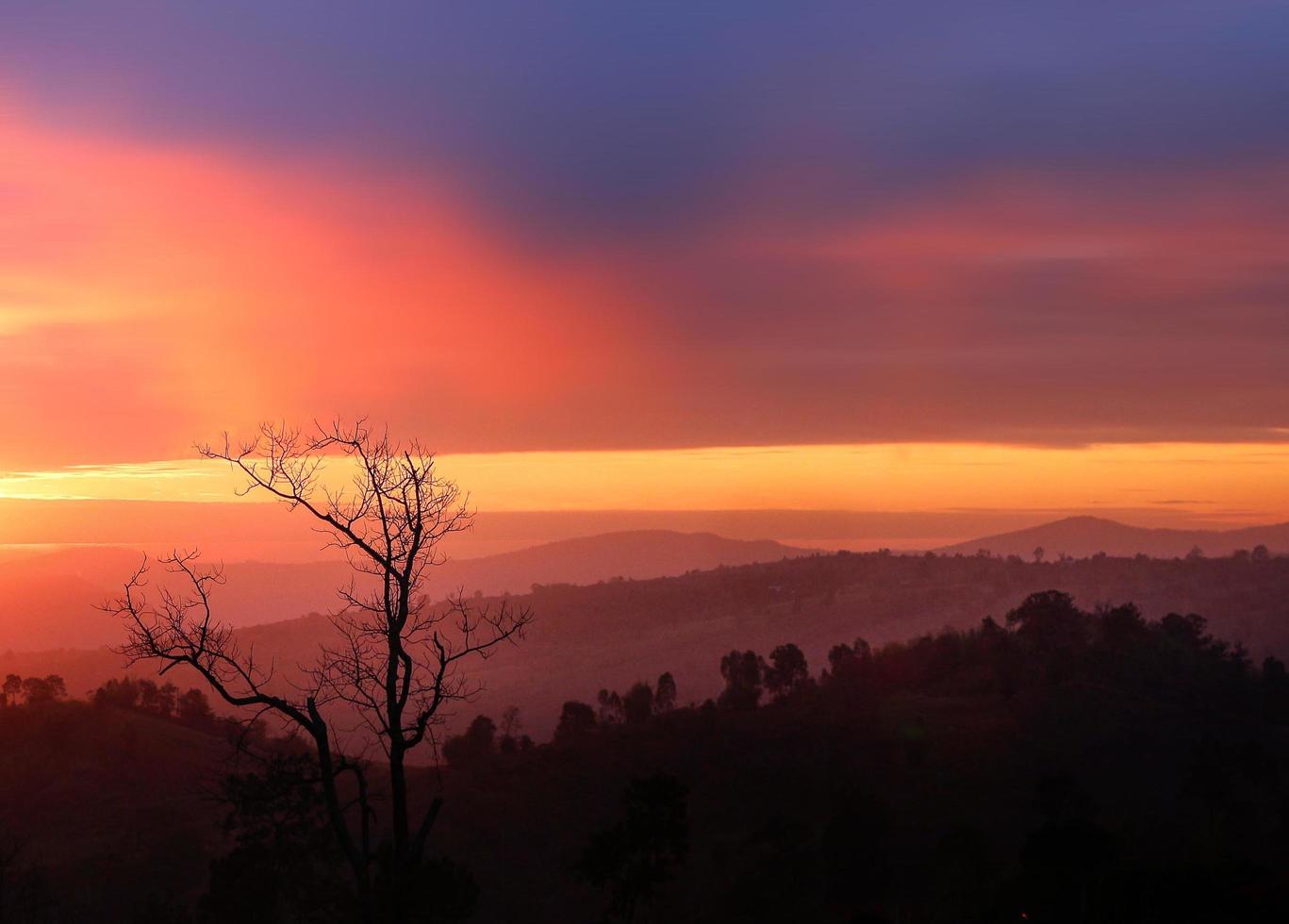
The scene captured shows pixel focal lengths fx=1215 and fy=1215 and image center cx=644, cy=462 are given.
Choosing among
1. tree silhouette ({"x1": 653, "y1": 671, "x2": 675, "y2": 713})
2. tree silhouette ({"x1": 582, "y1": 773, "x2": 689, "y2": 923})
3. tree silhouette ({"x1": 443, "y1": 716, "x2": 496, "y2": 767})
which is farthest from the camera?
tree silhouette ({"x1": 653, "y1": 671, "x2": 675, "y2": 713})

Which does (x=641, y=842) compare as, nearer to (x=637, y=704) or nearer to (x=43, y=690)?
(x=637, y=704)

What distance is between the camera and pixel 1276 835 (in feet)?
238

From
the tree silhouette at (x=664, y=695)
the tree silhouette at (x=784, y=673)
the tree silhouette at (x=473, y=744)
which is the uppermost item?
the tree silhouette at (x=784, y=673)

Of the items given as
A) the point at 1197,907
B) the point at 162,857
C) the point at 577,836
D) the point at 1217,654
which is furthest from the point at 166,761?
the point at 1217,654

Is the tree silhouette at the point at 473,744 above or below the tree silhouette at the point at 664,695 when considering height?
below

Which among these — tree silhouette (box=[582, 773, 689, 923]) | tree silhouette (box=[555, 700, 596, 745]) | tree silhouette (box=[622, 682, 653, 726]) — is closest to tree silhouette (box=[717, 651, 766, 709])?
tree silhouette (box=[622, 682, 653, 726])

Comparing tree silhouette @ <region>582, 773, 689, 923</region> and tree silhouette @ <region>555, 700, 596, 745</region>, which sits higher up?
tree silhouette @ <region>582, 773, 689, 923</region>

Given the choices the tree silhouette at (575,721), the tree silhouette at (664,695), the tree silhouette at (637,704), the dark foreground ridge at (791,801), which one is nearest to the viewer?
the dark foreground ridge at (791,801)

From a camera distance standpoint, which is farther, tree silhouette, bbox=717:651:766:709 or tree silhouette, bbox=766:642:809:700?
tree silhouette, bbox=766:642:809:700

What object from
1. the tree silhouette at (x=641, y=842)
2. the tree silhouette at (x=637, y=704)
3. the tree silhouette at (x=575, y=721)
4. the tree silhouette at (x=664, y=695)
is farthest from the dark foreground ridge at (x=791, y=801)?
the tree silhouette at (x=664, y=695)

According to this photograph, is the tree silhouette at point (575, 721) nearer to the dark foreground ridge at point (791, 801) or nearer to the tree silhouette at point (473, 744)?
the dark foreground ridge at point (791, 801)

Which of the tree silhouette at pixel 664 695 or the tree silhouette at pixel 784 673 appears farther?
the tree silhouette at pixel 664 695

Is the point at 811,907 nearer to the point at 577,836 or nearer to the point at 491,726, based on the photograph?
the point at 577,836

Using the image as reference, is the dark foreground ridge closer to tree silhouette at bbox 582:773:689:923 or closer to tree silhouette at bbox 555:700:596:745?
tree silhouette at bbox 582:773:689:923
